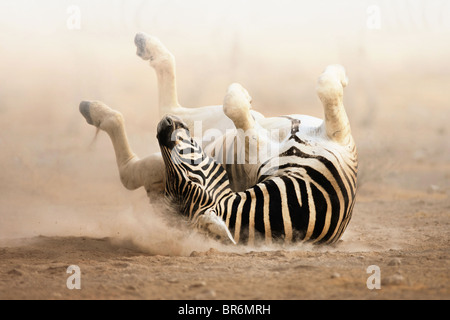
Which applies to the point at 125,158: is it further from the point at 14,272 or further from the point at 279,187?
the point at 14,272

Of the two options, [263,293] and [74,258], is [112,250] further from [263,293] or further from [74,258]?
[263,293]

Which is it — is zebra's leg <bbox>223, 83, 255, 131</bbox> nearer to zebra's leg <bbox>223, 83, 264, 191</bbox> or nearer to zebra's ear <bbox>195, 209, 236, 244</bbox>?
zebra's leg <bbox>223, 83, 264, 191</bbox>

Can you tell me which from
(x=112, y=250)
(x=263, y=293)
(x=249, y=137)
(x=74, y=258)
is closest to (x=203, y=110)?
(x=249, y=137)

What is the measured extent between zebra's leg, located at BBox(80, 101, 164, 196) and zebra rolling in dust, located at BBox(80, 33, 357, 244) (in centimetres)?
1

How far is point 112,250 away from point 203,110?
1549 millimetres

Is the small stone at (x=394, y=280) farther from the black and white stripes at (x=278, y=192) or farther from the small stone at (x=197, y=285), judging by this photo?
the black and white stripes at (x=278, y=192)

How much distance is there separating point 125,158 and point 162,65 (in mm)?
1009

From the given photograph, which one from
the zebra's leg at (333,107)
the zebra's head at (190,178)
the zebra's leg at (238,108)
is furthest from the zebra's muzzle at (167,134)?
the zebra's leg at (333,107)

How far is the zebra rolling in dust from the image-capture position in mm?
3604

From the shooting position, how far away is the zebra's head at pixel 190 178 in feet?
11.7

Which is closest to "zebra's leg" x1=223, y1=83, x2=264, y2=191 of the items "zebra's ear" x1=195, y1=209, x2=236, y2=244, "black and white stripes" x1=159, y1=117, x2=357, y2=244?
"black and white stripes" x1=159, y1=117, x2=357, y2=244

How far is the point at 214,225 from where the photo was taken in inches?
136

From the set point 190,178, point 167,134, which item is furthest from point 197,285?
point 167,134

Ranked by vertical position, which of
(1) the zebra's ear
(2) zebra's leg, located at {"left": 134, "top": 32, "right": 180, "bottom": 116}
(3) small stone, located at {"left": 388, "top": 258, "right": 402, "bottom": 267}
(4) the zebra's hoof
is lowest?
(3) small stone, located at {"left": 388, "top": 258, "right": 402, "bottom": 267}
